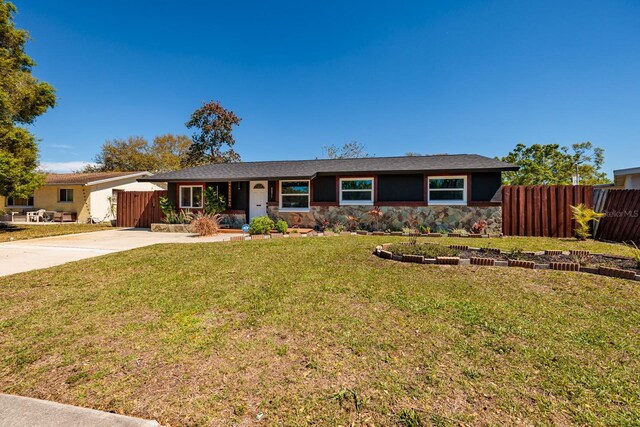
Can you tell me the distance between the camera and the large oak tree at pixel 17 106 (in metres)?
13.9

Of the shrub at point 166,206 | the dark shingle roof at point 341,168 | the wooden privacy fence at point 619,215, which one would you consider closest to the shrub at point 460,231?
the dark shingle roof at point 341,168

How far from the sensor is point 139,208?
54.2 feet

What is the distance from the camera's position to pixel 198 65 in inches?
763

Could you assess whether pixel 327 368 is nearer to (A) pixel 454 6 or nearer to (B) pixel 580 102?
(A) pixel 454 6

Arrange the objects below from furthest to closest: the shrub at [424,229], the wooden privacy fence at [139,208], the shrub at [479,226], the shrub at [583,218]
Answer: the wooden privacy fence at [139,208] < the shrub at [424,229] < the shrub at [479,226] < the shrub at [583,218]

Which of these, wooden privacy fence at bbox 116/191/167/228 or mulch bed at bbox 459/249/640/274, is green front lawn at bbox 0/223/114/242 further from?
mulch bed at bbox 459/249/640/274

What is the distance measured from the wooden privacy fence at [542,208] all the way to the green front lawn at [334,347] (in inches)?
301

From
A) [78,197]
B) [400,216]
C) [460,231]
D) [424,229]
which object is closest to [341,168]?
[400,216]

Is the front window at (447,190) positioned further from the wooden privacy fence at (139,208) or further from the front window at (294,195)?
the wooden privacy fence at (139,208)

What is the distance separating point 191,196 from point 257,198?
3.96 meters

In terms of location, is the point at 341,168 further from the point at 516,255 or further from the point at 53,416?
the point at 53,416

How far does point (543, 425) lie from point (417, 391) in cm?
79

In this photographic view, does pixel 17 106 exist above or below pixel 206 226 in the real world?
above

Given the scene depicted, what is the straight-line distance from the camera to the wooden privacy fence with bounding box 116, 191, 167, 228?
16.3 meters
